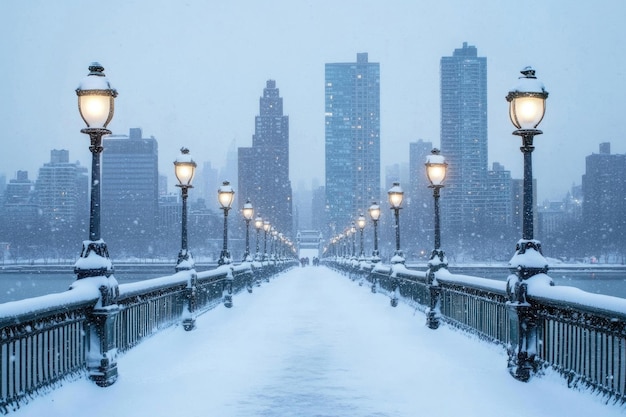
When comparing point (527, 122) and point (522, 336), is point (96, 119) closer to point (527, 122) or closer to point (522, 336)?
point (527, 122)

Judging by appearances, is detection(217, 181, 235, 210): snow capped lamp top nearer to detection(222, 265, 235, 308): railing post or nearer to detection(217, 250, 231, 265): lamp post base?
detection(217, 250, 231, 265): lamp post base

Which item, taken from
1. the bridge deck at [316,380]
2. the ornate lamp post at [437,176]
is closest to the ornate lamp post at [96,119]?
the bridge deck at [316,380]

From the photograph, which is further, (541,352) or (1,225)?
(1,225)

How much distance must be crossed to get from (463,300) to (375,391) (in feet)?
20.2

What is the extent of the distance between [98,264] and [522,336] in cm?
578

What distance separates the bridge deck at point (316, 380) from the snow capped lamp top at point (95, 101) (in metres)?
3.57

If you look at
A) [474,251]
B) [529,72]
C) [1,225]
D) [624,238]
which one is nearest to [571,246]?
[624,238]

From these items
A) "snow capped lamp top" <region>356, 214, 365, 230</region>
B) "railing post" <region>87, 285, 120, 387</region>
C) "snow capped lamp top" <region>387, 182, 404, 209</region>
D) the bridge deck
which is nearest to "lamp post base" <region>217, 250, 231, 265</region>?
"snow capped lamp top" <region>387, 182, 404, 209</region>

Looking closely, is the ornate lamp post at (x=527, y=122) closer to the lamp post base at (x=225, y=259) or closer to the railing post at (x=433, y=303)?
the railing post at (x=433, y=303)

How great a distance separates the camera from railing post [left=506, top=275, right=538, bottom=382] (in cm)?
927

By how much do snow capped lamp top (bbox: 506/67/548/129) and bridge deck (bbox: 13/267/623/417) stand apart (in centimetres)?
360

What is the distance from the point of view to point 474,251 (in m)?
183

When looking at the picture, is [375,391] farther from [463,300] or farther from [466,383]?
[463,300]

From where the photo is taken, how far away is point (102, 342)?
9031 mm
